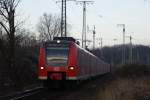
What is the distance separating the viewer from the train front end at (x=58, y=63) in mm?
29719

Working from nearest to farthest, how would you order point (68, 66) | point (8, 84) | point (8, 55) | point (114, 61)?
point (68, 66)
point (8, 84)
point (8, 55)
point (114, 61)

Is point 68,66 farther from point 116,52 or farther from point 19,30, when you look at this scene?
point 116,52

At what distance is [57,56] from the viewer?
98.2ft

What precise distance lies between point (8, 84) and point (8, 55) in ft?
19.6

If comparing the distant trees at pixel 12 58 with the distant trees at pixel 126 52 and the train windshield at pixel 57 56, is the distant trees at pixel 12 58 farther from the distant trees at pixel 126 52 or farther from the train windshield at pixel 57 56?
the distant trees at pixel 126 52

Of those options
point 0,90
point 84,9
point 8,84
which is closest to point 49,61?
point 0,90

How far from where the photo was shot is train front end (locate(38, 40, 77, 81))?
29.7 metres

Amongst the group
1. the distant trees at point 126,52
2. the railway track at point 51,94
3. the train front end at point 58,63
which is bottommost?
the railway track at point 51,94

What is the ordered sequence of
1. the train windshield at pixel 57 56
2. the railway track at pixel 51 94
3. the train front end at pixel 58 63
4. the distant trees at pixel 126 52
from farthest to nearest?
the distant trees at pixel 126 52, the train windshield at pixel 57 56, the train front end at pixel 58 63, the railway track at pixel 51 94

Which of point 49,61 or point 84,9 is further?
point 84,9

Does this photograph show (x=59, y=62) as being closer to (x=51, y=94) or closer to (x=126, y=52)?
(x=51, y=94)

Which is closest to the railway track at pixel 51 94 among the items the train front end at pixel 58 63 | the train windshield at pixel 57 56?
the train front end at pixel 58 63

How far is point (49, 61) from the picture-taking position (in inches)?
1180

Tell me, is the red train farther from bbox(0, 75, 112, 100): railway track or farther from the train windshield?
bbox(0, 75, 112, 100): railway track
